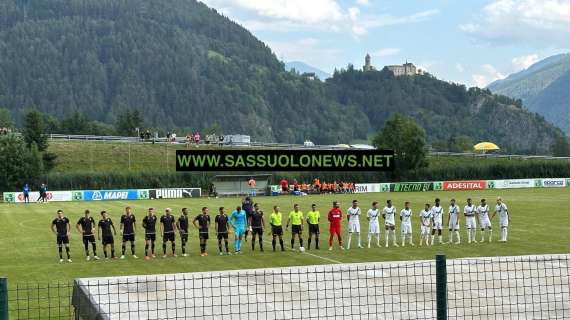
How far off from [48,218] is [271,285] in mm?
32045

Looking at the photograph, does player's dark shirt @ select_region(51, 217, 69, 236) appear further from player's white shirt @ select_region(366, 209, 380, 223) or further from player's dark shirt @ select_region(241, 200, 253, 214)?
player's white shirt @ select_region(366, 209, 380, 223)

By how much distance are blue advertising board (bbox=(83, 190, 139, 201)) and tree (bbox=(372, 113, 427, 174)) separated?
3404 cm

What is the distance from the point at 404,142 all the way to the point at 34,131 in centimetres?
4531

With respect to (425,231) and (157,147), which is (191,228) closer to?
(425,231)

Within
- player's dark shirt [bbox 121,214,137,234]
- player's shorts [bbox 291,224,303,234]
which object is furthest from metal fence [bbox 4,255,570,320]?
player's shorts [bbox 291,224,303,234]

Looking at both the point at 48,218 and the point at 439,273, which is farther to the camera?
the point at 48,218

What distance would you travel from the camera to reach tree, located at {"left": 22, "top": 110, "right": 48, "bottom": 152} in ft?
304

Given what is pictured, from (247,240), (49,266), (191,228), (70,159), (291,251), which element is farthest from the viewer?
(70,159)

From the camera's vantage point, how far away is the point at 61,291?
19.9m

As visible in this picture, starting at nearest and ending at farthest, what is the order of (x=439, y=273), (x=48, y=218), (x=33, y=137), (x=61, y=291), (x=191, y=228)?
(x=439, y=273) < (x=61, y=291) < (x=191, y=228) < (x=48, y=218) < (x=33, y=137)

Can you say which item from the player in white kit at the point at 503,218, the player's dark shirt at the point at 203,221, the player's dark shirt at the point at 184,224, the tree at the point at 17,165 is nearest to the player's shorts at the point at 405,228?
the player in white kit at the point at 503,218

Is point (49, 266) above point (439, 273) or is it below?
below

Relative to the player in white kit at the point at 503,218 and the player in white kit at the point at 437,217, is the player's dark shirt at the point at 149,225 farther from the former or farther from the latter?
the player in white kit at the point at 503,218

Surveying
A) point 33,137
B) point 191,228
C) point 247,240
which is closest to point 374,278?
point 247,240
